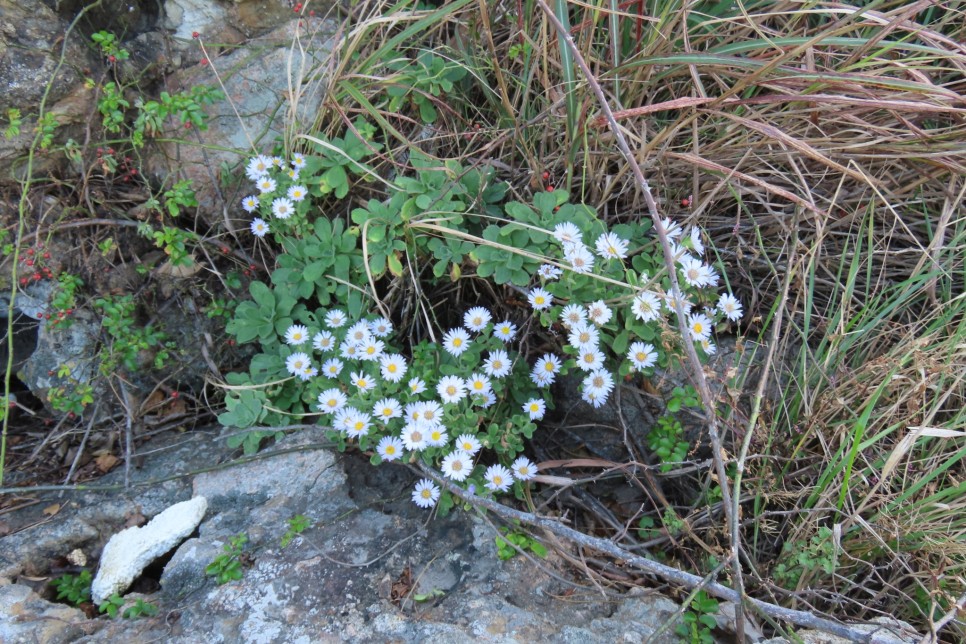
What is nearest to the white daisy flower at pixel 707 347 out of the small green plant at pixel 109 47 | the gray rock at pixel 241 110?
the gray rock at pixel 241 110

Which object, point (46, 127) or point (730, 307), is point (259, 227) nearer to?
point (46, 127)

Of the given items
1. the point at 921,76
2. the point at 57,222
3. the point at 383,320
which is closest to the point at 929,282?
the point at 921,76

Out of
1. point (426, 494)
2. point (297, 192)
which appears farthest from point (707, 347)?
point (297, 192)

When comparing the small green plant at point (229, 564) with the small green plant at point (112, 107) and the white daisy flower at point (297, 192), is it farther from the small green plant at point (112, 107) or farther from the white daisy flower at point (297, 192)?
the small green plant at point (112, 107)

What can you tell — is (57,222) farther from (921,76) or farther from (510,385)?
(921,76)

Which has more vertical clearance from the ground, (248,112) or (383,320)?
(248,112)

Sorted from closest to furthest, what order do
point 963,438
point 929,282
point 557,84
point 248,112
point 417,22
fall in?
point 963,438
point 929,282
point 557,84
point 417,22
point 248,112
